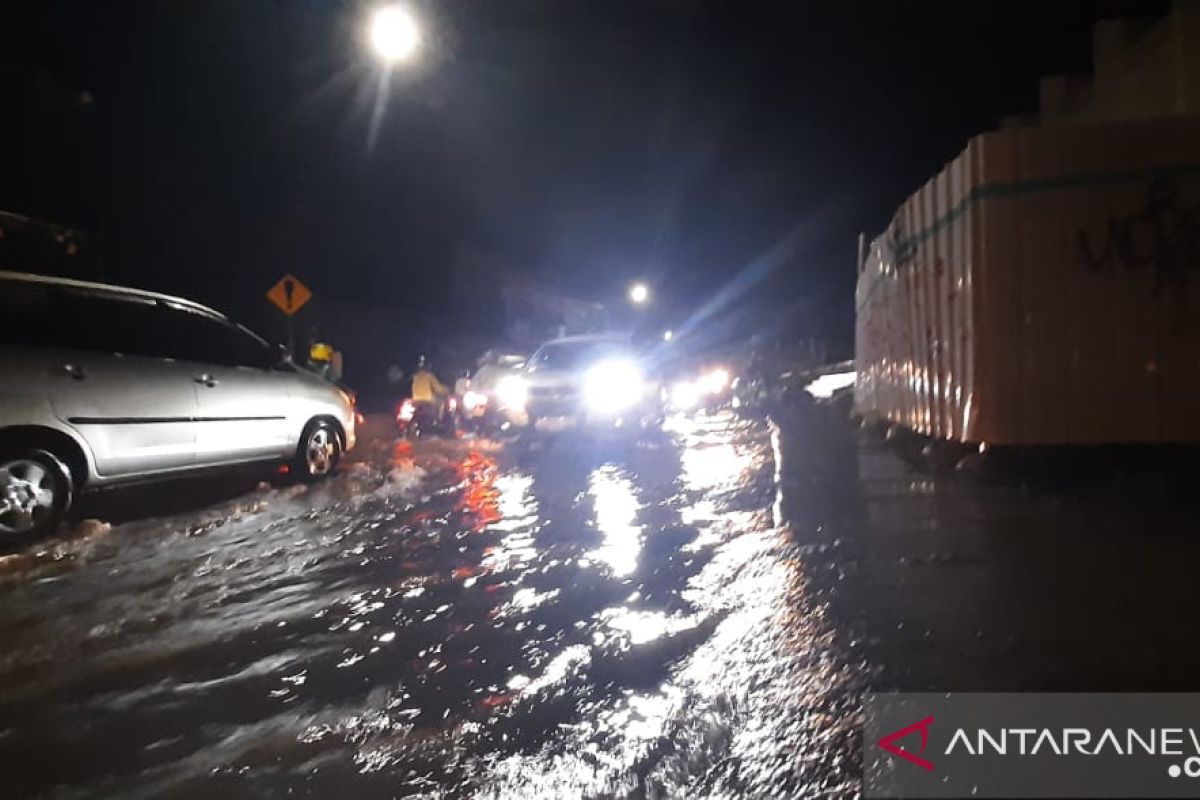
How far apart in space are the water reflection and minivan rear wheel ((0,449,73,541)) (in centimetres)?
374

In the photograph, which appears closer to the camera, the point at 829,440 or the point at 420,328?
the point at 829,440

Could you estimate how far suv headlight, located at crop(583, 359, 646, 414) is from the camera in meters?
13.3

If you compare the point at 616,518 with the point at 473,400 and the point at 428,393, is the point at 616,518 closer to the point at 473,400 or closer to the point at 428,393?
the point at 473,400

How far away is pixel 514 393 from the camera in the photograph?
1300 centimetres

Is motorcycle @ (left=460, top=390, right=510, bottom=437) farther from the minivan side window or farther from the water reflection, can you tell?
the minivan side window

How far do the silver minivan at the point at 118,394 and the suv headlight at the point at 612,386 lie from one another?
5.84 meters

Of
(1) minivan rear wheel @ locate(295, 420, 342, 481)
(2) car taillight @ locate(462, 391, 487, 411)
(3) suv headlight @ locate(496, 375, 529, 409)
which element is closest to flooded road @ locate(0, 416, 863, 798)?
(1) minivan rear wheel @ locate(295, 420, 342, 481)

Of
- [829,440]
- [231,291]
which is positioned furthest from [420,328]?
[829,440]

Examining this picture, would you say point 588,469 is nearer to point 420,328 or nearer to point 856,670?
point 856,670

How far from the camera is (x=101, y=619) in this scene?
4238 mm

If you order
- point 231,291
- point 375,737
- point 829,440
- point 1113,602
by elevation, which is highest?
point 231,291

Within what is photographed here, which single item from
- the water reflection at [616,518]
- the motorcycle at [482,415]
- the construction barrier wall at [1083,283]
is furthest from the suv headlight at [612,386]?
the construction barrier wall at [1083,283]

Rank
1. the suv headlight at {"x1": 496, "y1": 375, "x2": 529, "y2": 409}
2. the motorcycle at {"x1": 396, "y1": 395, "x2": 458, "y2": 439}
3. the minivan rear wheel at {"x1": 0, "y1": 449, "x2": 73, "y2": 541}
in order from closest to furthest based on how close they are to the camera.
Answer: the minivan rear wheel at {"x1": 0, "y1": 449, "x2": 73, "y2": 541} → the suv headlight at {"x1": 496, "y1": 375, "x2": 529, "y2": 409} → the motorcycle at {"x1": 396, "y1": 395, "x2": 458, "y2": 439}

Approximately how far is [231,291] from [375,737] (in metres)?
19.5
